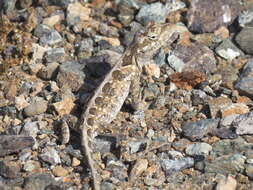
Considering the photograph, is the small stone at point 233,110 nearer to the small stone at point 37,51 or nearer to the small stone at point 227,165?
the small stone at point 227,165

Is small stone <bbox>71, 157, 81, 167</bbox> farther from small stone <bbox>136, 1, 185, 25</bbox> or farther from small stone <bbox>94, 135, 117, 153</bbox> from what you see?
small stone <bbox>136, 1, 185, 25</bbox>

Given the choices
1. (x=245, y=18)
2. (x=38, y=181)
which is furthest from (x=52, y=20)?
(x=38, y=181)

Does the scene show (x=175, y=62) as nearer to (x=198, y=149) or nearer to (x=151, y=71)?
(x=151, y=71)

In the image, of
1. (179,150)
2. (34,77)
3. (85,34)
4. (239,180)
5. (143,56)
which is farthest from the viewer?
(85,34)

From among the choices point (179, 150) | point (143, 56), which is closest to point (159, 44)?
point (143, 56)

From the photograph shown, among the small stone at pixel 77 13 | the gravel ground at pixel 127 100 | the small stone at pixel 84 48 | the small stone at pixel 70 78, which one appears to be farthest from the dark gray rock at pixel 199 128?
the small stone at pixel 77 13

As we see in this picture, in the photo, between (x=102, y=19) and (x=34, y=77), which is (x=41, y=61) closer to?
(x=34, y=77)

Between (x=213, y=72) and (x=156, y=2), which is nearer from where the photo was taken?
(x=213, y=72)
